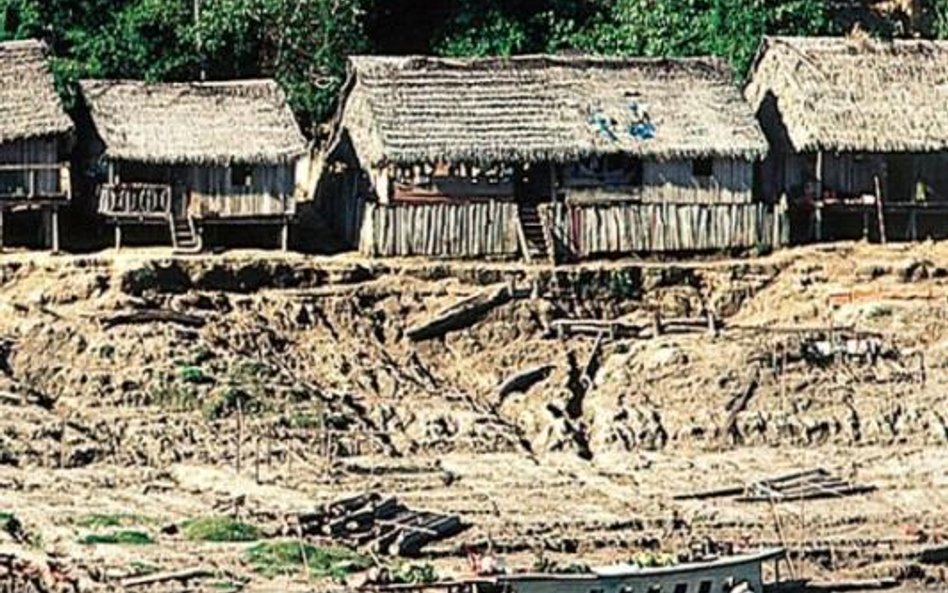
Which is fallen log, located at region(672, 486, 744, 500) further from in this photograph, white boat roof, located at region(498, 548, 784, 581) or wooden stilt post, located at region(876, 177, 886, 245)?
wooden stilt post, located at region(876, 177, 886, 245)

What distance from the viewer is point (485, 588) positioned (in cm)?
4603

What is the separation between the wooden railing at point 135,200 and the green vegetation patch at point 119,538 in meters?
13.2

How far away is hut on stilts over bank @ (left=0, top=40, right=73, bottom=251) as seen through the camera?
60.8m

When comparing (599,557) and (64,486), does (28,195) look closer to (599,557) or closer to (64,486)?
(64,486)

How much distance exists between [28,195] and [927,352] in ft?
54.7

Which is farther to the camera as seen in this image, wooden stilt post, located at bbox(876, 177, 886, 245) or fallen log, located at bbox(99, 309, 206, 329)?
wooden stilt post, located at bbox(876, 177, 886, 245)

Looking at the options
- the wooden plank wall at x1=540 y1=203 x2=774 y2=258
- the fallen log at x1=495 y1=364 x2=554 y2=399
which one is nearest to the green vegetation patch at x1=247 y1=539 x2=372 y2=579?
the fallen log at x1=495 y1=364 x2=554 y2=399

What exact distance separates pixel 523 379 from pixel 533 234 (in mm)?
5215

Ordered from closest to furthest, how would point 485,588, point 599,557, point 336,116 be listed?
point 485,588
point 599,557
point 336,116

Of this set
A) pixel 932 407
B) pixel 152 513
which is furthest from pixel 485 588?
pixel 932 407

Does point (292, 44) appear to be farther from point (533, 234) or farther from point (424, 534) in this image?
point (424, 534)

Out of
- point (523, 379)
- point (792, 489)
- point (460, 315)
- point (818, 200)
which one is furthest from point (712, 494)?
point (818, 200)

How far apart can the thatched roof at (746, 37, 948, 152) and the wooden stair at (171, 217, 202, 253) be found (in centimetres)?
1179

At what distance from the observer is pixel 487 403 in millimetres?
Answer: 57406
